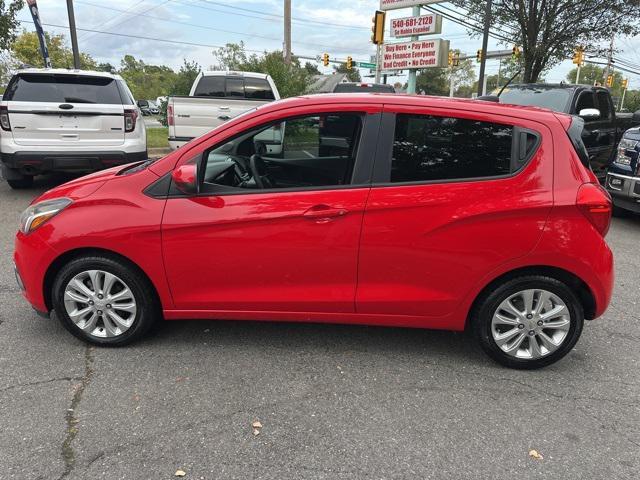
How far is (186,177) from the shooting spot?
308cm

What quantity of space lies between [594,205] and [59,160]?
6781 millimetres

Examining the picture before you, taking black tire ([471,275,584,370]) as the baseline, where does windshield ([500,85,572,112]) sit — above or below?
above

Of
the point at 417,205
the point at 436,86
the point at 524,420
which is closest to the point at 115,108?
the point at 417,205

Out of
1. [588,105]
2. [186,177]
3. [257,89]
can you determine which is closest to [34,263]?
[186,177]

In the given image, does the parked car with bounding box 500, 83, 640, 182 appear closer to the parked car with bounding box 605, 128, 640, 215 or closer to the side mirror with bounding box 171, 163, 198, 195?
the parked car with bounding box 605, 128, 640, 215

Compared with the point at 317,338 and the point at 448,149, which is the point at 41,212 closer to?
the point at 317,338

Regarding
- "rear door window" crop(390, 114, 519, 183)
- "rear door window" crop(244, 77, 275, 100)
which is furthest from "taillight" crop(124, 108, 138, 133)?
"rear door window" crop(390, 114, 519, 183)

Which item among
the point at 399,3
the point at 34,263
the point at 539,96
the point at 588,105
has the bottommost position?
the point at 34,263

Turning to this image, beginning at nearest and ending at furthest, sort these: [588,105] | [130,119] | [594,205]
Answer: [594,205]
[130,119]
[588,105]

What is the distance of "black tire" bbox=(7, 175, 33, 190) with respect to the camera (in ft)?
26.8

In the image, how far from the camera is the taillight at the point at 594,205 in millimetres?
3010

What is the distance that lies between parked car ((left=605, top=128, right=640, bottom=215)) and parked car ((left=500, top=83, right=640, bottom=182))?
2.70ft

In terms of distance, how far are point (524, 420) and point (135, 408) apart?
7.10 feet

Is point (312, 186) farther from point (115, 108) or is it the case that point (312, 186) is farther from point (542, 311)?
point (115, 108)
